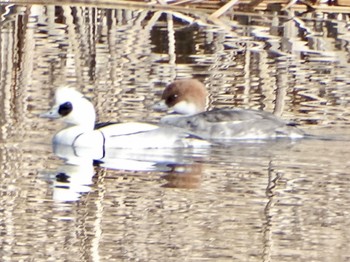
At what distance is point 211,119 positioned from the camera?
1138cm

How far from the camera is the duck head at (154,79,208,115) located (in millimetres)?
11570

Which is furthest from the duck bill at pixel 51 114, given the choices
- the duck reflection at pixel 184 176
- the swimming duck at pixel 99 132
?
the duck reflection at pixel 184 176

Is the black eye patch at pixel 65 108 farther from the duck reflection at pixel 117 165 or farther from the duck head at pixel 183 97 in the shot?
the duck head at pixel 183 97

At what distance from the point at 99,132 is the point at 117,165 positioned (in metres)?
0.79

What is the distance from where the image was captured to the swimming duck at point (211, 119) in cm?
1118

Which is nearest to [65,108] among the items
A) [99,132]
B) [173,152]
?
[99,132]

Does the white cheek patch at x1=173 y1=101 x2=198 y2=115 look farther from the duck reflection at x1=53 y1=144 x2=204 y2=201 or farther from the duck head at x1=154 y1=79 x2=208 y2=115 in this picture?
the duck reflection at x1=53 y1=144 x2=204 y2=201

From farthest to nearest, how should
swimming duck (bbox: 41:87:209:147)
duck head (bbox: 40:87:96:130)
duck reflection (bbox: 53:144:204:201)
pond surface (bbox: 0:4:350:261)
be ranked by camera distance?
duck head (bbox: 40:87:96:130) < swimming duck (bbox: 41:87:209:147) < duck reflection (bbox: 53:144:204:201) < pond surface (bbox: 0:4:350:261)

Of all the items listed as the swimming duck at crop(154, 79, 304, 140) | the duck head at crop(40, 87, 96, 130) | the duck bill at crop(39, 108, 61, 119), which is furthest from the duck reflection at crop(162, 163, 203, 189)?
the duck bill at crop(39, 108, 61, 119)

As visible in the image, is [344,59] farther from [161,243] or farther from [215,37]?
[161,243]

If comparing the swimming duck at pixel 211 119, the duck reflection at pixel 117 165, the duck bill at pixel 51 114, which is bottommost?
the duck reflection at pixel 117 165

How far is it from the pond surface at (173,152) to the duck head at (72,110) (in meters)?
0.21

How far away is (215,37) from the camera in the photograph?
1589 cm

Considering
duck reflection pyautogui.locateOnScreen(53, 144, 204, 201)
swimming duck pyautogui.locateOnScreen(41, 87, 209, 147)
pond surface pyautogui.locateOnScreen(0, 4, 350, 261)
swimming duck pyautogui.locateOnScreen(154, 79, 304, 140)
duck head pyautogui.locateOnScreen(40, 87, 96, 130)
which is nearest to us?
pond surface pyautogui.locateOnScreen(0, 4, 350, 261)
